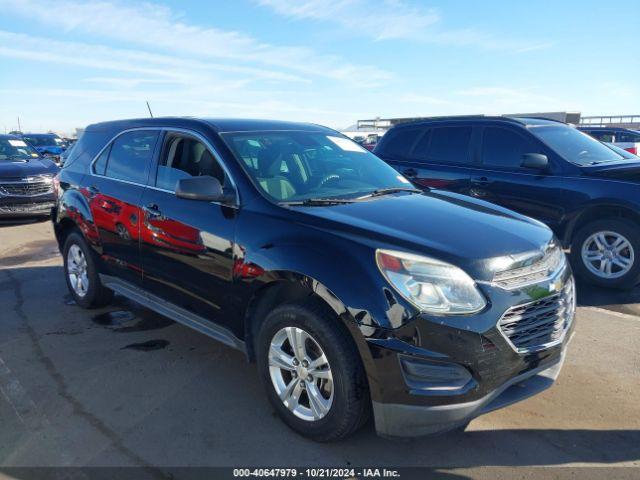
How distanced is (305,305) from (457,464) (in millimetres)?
1156

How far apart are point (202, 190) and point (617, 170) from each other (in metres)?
4.63

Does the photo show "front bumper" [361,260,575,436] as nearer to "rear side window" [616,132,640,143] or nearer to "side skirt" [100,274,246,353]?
"side skirt" [100,274,246,353]

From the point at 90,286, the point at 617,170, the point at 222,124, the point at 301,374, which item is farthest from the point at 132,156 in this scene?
the point at 617,170

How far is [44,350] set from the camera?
4.18 m

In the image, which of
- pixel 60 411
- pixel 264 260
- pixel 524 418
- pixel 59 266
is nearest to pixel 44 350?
pixel 60 411

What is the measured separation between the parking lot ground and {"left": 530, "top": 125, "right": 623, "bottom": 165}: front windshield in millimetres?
2208

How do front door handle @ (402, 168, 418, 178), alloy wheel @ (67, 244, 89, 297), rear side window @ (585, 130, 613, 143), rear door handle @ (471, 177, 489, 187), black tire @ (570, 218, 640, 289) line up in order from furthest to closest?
rear side window @ (585, 130, 613, 143), front door handle @ (402, 168, 418, 178), rear door handle @ (471, 177, 489, 187), black tire @ (570, 218, 640, 289), alloy wheel @ (67, 244, 89, 297)

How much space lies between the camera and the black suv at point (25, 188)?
975cm

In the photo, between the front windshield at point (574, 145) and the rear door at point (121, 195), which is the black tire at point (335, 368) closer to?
the rear door at point (121, 195)

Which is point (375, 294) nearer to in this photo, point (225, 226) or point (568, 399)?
point (225, 226)

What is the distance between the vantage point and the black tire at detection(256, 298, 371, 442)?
2.59 metres

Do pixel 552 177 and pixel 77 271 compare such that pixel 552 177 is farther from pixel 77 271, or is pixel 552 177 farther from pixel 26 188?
pixel 26 188

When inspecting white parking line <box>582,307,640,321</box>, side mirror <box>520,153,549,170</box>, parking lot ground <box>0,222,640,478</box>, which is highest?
side mirror <box>520,153,549,170</box>

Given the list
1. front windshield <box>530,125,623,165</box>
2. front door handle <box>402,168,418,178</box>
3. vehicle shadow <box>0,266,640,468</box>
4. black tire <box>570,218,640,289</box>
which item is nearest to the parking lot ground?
vehicle shadow <box>0,266,640,468</box>
